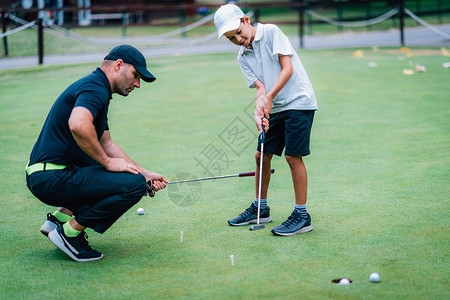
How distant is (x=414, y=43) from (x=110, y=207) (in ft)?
55.8

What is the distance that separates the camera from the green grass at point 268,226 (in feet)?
12.1

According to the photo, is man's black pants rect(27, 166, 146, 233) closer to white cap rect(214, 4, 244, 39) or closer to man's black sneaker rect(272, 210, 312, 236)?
man's black sneaker rect(272, 210, 312, 236)

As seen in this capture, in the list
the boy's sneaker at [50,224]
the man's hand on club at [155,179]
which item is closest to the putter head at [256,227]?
the man's hand on club at [155,179]

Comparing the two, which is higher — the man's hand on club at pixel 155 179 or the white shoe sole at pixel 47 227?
the man's hand on club at pixel 155 179

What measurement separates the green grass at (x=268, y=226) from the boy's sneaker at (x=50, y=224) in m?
0.15

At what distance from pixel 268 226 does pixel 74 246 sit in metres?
1.49

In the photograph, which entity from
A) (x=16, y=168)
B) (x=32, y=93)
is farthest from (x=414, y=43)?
(x=16, y=168)

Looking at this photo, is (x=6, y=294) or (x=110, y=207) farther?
(x=110, y=207)

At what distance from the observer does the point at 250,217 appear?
486 centimetres

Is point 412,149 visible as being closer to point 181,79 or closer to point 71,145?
point 71,145

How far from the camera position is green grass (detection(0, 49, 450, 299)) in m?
3.69

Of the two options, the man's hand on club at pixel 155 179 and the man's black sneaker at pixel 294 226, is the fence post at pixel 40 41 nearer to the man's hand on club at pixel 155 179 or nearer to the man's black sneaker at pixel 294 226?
the man's hand on club at pixel 155 179

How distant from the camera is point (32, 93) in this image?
11688 mm

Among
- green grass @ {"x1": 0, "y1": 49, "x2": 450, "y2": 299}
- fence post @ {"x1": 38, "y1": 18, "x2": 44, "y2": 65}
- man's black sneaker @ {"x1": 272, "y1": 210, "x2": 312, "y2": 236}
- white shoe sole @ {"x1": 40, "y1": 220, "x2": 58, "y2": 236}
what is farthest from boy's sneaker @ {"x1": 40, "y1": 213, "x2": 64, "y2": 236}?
fence post @ {"x1": 38, "y1": 18, "x2": 44, "y2": 65}
